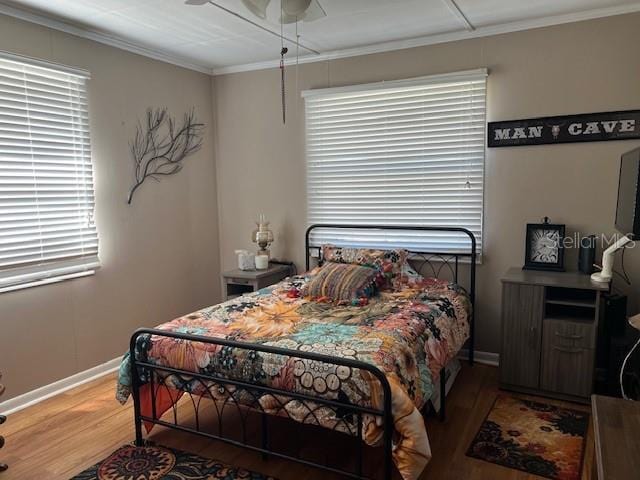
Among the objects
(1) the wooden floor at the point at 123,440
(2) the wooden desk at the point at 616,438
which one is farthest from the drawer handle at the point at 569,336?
(2) the wooden desk at the point at 616,438

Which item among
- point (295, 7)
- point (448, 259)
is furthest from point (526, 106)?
point (295, 7)

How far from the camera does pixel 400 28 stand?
11.5 feet

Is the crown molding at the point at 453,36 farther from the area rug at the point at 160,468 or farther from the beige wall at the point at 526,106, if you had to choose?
the area rug at the point at 160,468

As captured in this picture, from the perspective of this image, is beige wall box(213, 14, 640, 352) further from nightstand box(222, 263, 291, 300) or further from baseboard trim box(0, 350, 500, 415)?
nightstand box(222, 263, 291, 300)

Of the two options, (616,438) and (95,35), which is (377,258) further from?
(95,35)

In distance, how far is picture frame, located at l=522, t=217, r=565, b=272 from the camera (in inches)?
134

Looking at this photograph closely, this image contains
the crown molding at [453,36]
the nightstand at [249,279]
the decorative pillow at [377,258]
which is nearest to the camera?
the crown molding at [453,36]

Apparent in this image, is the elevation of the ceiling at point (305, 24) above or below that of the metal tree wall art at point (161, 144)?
above

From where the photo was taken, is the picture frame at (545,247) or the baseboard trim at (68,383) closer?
the baseboard trim at (68,383)

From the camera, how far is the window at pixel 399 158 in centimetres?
369

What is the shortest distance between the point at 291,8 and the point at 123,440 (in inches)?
102

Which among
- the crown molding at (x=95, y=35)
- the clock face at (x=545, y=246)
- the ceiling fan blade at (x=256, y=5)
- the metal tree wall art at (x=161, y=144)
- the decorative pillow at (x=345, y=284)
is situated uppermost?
the crown molding at (x=95, y=35)

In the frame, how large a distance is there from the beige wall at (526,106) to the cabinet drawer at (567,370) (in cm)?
63

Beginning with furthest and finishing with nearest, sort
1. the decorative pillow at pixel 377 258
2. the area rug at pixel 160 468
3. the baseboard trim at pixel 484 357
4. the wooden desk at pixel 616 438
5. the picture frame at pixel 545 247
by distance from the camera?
the baseboard trim at pixel 484 357, the decorative pillow at pixel 377 258, the picture frame at pixel 545 247, the area rug at pixel 160 468, the wooden desk at pixel 616 438
